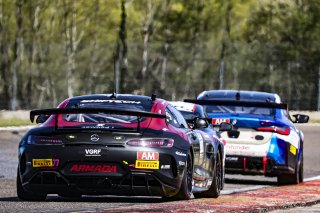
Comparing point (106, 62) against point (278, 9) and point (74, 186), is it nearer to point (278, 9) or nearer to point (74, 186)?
point (278, 9)

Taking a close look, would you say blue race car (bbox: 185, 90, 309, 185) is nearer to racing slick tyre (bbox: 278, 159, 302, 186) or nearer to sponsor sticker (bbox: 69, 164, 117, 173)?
racing slick tyre (bbox: 278, 159, 302, 186)

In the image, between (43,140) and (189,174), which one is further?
(189,174)

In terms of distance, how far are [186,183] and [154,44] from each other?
57894mm

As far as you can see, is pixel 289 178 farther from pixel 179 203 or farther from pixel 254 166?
pixel 179 203

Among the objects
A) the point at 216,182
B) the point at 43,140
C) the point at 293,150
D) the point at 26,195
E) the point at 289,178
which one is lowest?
the point at 289,178

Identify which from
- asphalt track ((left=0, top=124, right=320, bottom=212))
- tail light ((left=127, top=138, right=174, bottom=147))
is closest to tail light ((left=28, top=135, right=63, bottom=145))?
asphalt track ((left=0, top=124, right=320, bottom=212))

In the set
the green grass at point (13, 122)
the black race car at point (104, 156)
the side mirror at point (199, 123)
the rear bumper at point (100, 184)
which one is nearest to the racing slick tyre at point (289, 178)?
the side mirror at point (199, 123)

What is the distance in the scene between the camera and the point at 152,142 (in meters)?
12.0

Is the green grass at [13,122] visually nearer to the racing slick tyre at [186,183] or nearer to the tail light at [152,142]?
the racing slick tyre at [186,183]

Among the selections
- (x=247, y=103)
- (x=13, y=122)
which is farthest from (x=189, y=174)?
(x=13, y=122)

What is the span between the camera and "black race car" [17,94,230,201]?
1188cm

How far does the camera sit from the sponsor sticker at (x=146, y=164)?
39.0 feet

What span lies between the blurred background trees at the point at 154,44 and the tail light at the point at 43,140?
101 feet

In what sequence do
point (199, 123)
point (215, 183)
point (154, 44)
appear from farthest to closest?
1. point (154, 44)
2. point (215, 183)
3. point (199, 123)
